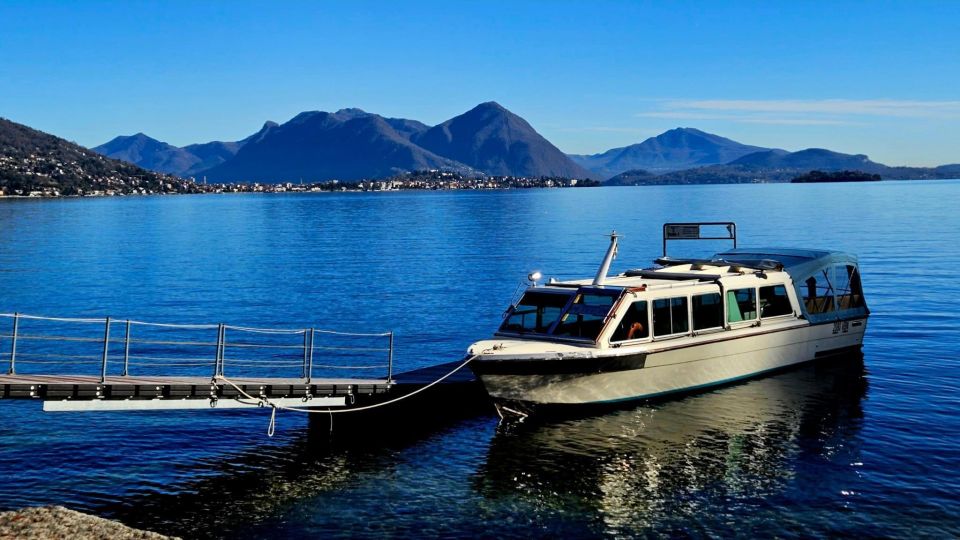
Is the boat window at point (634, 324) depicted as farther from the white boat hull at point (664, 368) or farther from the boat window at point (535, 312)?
the boat window at point (535, 312)

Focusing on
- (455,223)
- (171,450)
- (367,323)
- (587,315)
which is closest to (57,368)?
(171,450)

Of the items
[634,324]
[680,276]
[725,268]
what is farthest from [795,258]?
[634,324]

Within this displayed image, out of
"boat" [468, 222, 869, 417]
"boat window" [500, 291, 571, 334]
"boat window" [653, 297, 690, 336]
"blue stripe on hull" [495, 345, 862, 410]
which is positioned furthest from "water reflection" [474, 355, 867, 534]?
"boat window" [500, 291, 571, 334]

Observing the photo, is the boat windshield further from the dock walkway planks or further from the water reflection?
the dock walkway planks

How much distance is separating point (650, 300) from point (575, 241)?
66.6 metres

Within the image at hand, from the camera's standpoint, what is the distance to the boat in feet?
76.5

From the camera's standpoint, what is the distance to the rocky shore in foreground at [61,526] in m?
15.0

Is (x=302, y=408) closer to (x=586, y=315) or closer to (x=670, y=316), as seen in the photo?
(x=586, y=315)

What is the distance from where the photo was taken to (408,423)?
79.3ft

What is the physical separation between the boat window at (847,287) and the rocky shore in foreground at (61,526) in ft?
82.1

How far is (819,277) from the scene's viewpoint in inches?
1232

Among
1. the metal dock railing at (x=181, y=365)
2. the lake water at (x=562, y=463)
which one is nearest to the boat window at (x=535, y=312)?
the lake water at (x=562, y=463)

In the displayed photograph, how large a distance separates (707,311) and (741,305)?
186cm

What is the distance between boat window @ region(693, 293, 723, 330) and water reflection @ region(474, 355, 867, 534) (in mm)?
2194
